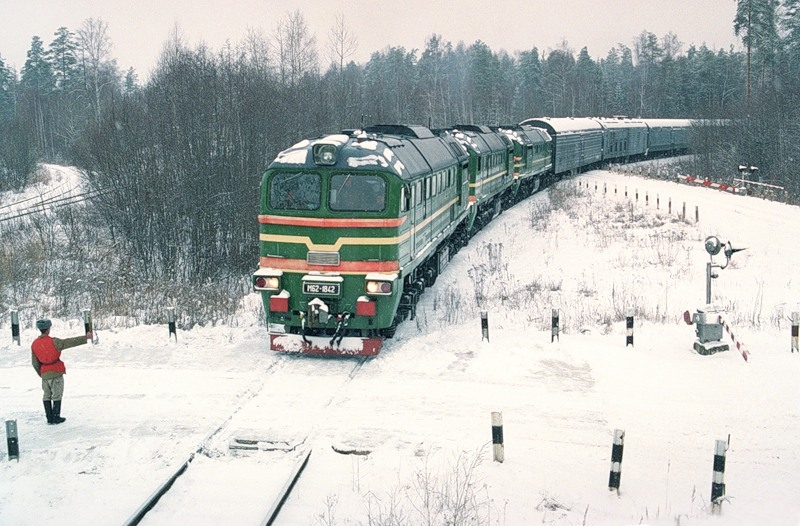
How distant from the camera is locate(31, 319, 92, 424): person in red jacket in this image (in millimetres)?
9117

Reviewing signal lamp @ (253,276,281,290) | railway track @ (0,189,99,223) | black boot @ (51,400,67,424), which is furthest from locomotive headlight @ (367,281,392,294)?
railway track @ (0,189,99,223)

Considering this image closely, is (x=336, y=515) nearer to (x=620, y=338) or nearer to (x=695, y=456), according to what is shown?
(x=695, y=456)

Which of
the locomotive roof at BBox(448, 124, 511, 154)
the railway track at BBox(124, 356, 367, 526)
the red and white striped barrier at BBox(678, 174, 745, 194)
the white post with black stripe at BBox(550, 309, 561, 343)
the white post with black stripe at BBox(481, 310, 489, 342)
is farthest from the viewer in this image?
the red and white striped barrier at BBox(678, 174, 745, 194)

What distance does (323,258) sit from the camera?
11547mm

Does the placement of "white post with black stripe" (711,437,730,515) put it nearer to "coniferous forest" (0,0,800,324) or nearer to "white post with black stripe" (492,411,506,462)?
"white post with black stripe" (492,411,506,462)

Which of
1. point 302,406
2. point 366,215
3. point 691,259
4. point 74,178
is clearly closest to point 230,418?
point 302,406

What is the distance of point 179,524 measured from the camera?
6.82m

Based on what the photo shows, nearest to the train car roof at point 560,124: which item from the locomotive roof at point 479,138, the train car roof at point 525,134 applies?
the train car roof at point 525,134

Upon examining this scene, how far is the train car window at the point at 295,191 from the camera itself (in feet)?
38.1

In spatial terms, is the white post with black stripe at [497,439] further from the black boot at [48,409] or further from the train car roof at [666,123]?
the train car roof at [666,123]

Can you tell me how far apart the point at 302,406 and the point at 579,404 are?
3657mm

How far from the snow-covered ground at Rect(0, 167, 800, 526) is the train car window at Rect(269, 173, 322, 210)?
2443 millimetres

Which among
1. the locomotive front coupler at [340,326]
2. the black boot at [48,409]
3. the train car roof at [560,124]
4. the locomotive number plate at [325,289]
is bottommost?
the black boot at [48,409]

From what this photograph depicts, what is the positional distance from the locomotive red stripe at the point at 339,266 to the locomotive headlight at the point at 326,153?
158cm
